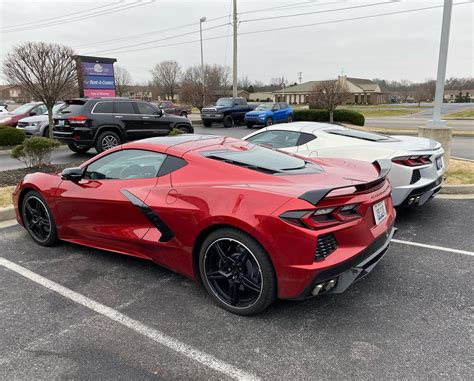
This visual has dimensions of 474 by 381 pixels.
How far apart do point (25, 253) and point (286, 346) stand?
327cm

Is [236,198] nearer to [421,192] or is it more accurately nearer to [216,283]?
[216,283]

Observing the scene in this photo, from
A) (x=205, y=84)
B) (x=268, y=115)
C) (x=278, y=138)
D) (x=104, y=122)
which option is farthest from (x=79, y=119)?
(x=205, y=84)

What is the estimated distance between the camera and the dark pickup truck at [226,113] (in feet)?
78.8

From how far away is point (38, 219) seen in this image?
4.68 m

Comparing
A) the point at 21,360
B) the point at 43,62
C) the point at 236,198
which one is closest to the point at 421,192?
the point at 236,198

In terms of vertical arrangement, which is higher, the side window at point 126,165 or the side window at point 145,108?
the side window at point 145,108

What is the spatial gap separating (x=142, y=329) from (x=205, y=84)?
4136 centimetres

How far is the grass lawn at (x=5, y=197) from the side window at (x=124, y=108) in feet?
16.7

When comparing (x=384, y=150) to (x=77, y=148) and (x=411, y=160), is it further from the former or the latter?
(x=77, y=148)

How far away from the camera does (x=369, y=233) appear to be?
3.05 m

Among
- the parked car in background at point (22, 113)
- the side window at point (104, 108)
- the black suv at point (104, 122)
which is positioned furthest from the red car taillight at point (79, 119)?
the parked car in background at point (22, 113)

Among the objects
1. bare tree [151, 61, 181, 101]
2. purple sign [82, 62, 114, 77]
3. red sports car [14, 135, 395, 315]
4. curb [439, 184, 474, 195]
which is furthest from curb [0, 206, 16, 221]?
bare tree [151, 61, 181, 101]

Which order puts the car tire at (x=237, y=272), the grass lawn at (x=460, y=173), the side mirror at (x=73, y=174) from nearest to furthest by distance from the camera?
1. the car tire at (x=237, y=272)
2. the side mirror at (x=73, y=174)
3. the grass lawn at (x=460, y=173)

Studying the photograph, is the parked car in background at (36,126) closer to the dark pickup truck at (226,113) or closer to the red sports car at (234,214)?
the dark pickup truck at (226,113)
